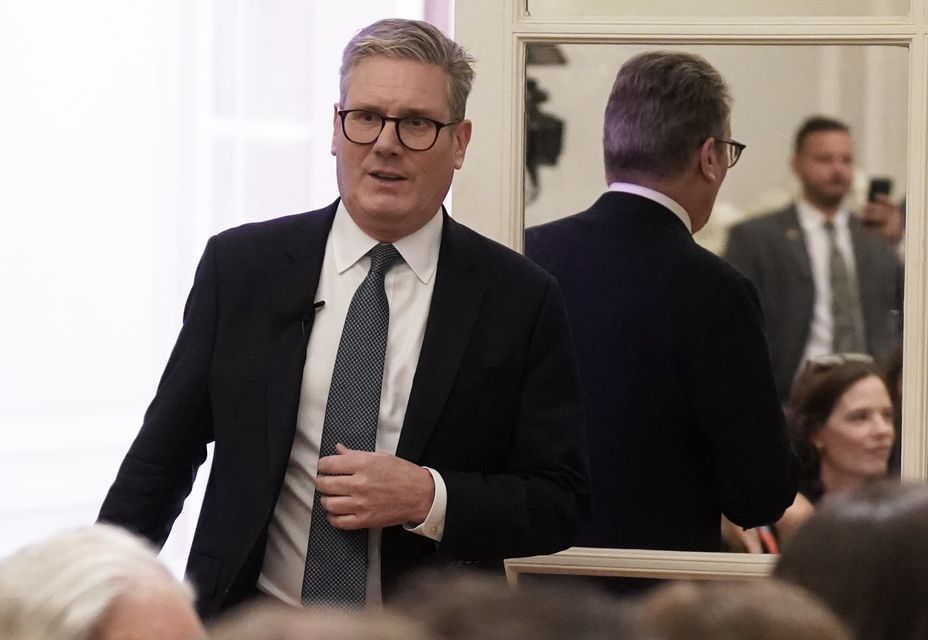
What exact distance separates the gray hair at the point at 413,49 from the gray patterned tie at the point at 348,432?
1.29 ft

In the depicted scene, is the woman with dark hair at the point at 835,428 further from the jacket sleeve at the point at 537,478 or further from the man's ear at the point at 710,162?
the jacket sleeve at the point at 537,478

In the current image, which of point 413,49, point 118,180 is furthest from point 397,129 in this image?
point 118,180

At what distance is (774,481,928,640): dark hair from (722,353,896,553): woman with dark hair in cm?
159

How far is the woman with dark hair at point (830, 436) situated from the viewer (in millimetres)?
2895

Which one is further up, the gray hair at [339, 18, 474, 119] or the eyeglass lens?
the gray hair at [339, 18, 474, 119]

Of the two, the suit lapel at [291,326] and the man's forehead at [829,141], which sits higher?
the man's forehead at [829,141]

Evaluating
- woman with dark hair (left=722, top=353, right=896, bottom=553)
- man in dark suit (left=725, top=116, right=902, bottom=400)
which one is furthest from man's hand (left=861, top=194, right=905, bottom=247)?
woman with dark hair (left=722, top=353, right=896, bottom=553)

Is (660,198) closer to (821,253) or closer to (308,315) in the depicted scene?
(821,253)

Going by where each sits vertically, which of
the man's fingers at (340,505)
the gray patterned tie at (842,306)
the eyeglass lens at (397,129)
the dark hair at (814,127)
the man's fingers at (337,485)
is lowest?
the man's fingers at (340,505)

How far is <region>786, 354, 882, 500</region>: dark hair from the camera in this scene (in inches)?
114

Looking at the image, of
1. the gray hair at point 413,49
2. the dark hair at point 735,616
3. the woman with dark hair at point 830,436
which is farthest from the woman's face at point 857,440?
the dark hair at point 735,616

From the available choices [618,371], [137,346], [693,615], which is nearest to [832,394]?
[618,371]

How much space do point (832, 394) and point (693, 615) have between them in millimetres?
1978

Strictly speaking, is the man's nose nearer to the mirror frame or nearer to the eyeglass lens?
the eyeglass lens
